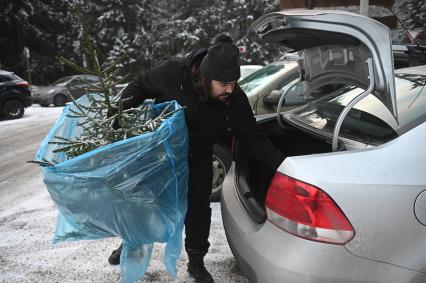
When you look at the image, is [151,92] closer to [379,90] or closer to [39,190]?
[379,90]

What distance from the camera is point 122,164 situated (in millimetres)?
2086

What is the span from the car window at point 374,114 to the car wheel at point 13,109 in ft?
40.7

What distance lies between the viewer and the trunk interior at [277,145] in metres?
2.63

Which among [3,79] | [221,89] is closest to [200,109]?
[221,89]

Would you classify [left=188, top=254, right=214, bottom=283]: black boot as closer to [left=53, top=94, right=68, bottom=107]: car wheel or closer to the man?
the man

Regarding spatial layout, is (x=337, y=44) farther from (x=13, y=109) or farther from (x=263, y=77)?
(x=13, y=109)

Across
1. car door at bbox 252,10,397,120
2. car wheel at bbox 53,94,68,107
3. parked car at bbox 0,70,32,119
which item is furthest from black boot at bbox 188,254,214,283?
car wheel at bbox 53,94,68,107

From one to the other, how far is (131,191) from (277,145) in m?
1.30

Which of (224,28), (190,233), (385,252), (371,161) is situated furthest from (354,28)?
(224,28)

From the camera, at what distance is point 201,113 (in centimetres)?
248

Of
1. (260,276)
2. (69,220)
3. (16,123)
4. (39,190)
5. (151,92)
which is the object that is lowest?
(16,123)

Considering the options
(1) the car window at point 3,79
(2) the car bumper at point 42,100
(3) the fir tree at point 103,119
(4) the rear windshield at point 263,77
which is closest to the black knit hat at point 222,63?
(3) the fir tree at point 103,119

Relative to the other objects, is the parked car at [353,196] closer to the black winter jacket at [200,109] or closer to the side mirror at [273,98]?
the black winter jacket at [200,109]

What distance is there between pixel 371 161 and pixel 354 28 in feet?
2.15
